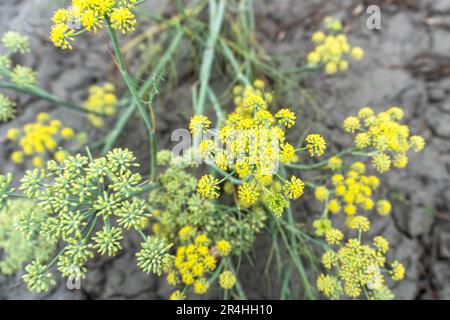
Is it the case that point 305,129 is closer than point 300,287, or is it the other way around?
point 300,287

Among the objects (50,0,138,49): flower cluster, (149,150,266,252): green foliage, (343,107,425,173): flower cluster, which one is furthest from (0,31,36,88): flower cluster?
(343,107,425,173): flower cluster

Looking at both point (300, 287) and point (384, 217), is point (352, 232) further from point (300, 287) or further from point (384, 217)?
point (300, 287)

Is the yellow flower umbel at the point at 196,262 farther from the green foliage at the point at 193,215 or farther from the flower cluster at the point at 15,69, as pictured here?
the flower cluster at the point at 15,69

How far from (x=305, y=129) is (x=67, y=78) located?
2.12 meters

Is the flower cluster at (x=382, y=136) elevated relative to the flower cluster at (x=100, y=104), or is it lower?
lower


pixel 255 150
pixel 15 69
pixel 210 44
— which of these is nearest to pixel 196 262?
pixel 255 150

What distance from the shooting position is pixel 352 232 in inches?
88.5

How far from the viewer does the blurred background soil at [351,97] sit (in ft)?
7.30

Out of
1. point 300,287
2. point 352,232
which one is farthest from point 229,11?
point 300,287

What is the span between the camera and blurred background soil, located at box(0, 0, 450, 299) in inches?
87.6

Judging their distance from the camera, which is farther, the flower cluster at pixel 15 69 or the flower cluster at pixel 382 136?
the flower cluster at pixel 15 69

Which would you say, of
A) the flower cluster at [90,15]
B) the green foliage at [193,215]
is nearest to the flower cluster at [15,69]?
the flower cluster at [90,15]

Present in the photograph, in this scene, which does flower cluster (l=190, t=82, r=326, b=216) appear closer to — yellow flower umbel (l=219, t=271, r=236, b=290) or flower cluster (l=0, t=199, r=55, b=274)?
yellow flower umbel (l=219, t=271, r=236, b=290)

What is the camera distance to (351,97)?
108 inches
